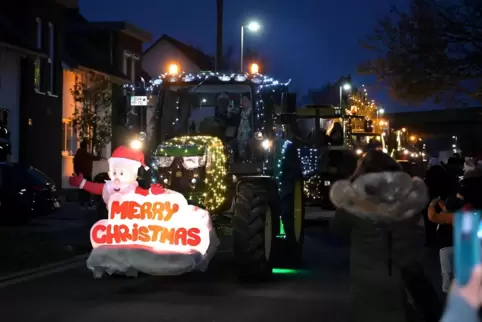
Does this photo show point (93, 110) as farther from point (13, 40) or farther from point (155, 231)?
point (155, 231)

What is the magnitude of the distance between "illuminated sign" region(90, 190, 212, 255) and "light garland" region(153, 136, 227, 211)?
135 centimetres

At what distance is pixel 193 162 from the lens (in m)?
13.6

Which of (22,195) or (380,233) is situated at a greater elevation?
(380,233)

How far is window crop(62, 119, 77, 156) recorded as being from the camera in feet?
116

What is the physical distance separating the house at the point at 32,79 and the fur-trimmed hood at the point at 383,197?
2101 centimetres

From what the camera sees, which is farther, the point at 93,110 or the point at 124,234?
the point at 93,110

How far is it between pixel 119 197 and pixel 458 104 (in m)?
20.8

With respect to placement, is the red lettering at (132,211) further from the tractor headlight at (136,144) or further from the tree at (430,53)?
the tree at (430,53)

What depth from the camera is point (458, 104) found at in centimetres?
3094

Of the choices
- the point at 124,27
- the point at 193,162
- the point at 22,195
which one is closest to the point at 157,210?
the point at 193,162

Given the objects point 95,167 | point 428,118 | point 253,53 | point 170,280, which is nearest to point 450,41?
point 95,167

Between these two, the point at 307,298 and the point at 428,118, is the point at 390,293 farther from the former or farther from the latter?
the point at 428,118

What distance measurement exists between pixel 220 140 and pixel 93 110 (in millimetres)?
21489

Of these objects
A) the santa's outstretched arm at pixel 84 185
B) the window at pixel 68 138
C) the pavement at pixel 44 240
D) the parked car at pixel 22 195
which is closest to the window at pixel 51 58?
the window at pixel 68 138
